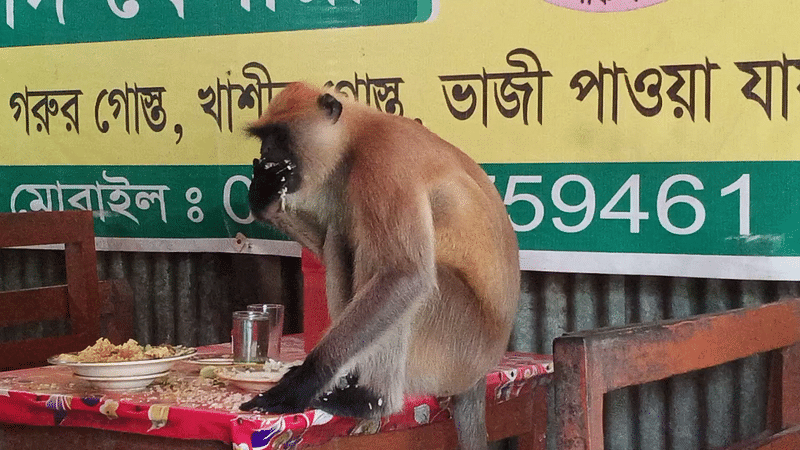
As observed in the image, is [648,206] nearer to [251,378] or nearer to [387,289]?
[387,289]

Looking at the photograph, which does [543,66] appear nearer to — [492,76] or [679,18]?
[492,76]

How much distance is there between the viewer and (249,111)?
3963mm

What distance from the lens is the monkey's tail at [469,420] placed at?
256 cm

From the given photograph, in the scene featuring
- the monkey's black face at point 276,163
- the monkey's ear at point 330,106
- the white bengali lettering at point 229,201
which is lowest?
the white bengali lettering at point 229,201

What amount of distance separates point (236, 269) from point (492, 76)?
131 cm

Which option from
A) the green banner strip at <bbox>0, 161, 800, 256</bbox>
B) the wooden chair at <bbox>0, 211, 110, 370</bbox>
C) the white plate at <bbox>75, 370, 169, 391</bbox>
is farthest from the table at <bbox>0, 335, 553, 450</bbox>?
the wooden chair at <bbox>0, 211, 110, 370</bbox>

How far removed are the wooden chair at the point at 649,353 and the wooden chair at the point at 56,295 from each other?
225 centimetres

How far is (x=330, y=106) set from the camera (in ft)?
8.49

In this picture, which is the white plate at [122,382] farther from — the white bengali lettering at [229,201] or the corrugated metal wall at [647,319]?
the white bengali lettering at [229,201]

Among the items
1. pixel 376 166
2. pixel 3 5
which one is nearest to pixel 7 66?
pixel 3 5

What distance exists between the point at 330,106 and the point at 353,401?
0.67 m

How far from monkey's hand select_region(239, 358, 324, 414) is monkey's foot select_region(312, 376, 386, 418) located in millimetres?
31

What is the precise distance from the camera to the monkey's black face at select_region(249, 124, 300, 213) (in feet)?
8.41

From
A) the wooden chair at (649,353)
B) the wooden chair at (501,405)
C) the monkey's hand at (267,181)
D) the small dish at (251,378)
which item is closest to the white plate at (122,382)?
the small dish at (251,378)
